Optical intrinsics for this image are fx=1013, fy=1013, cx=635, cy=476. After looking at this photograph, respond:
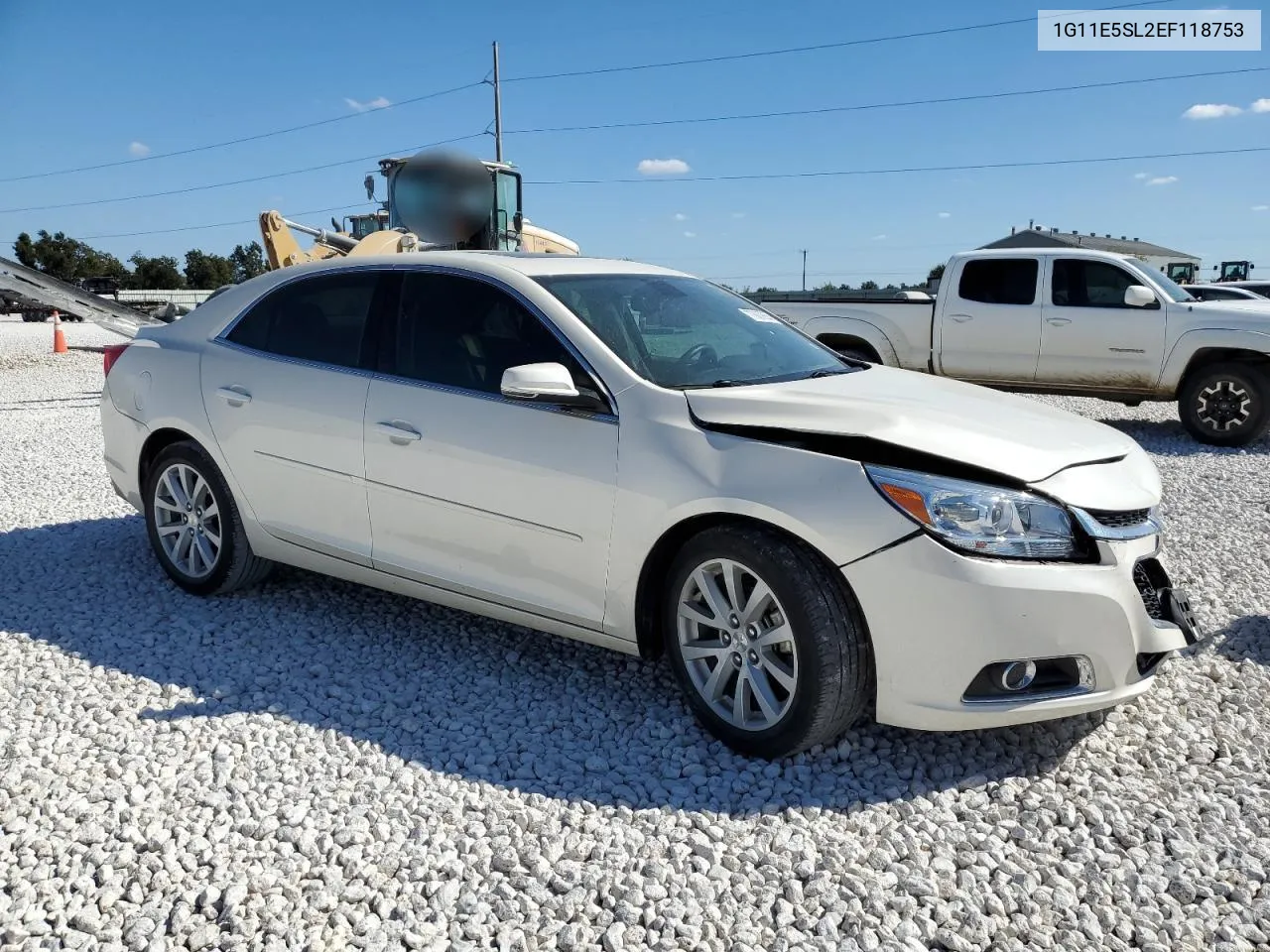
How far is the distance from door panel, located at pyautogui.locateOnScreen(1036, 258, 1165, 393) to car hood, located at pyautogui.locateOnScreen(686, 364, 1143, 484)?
749 cm

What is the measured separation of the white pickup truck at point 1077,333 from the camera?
1010 centimetres

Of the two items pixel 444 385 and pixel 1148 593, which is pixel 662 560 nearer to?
pixel 444 385

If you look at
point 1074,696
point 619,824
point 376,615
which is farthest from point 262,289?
point 1074,696

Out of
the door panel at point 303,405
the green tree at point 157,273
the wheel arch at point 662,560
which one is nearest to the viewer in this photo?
the wheel arch at point 662,560

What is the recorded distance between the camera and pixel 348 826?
303cm

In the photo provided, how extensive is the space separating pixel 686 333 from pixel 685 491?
98 cm

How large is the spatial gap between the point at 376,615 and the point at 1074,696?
3128mm

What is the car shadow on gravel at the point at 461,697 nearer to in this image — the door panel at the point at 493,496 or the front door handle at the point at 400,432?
the door panel at the point at 493,496

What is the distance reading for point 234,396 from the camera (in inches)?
185

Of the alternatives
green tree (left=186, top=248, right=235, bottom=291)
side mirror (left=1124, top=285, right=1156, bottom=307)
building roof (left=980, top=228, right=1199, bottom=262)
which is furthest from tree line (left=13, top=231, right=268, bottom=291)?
side mirror (left=1124, top=285, right=1156, bottom=307)

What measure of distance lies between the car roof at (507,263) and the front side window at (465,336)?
0.24 ft

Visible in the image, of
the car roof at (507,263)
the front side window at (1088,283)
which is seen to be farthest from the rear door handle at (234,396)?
the front side window at (1088,283)

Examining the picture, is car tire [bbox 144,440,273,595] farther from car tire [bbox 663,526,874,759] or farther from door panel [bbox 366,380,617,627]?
car tire [bbox 663,526,874,759]

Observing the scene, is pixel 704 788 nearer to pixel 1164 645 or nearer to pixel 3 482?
pixel 1164 645
